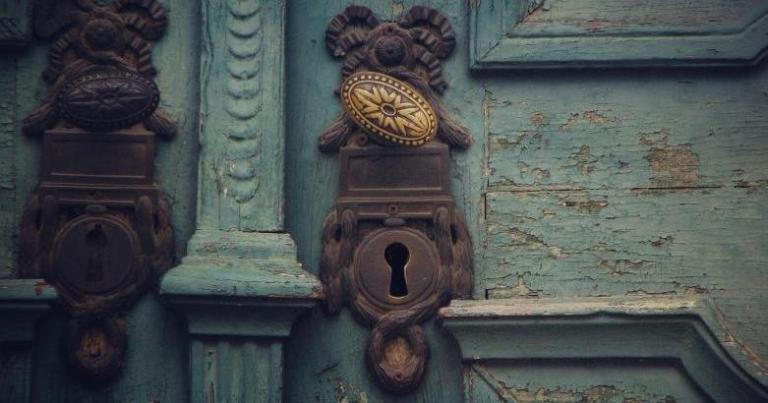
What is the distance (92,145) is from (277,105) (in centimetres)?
38

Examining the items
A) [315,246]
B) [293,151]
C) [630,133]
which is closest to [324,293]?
[315,246]

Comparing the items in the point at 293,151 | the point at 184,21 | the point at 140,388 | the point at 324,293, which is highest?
the point at 184,21

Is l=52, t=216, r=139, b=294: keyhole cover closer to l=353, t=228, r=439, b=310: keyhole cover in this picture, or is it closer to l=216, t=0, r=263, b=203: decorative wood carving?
l=216, t=0, r=263, b=203: decorative wood carving

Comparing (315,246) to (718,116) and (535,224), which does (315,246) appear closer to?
(535,224)

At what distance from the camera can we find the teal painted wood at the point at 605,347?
8.93 feet

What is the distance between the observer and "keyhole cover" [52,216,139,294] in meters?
2.79

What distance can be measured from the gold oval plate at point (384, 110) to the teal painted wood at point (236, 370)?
18.0 inches

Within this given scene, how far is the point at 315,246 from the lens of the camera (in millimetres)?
2865

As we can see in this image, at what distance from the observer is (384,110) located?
2764 mm

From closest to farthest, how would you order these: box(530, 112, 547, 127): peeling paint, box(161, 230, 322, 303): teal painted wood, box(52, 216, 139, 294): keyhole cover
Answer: box(161, 230, 322, 303): teal painted wood
box(52, 216, 139, 294): keyhole cover
box(530, 112, 547, 127): peeling paint

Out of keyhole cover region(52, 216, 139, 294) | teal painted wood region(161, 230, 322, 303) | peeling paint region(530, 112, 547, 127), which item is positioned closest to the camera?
teal painted wood region(161, 230, 322, 303)

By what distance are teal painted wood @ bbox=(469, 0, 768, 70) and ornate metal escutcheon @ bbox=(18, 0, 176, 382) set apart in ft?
2.26

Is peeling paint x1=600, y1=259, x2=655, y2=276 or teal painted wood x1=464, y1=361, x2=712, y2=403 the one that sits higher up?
peeling paint x1=600, y1=259, x2=655, y2=276

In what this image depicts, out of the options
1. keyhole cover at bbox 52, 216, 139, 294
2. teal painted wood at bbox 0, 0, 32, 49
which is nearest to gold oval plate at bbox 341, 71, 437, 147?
keyhole cover at bbox 52, 216, 139, 294
